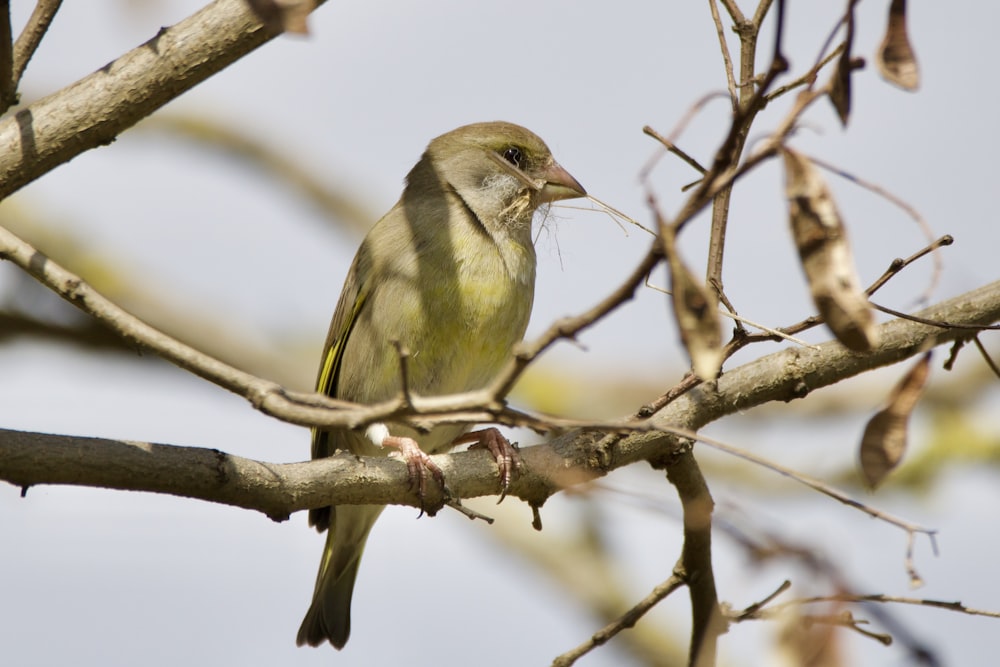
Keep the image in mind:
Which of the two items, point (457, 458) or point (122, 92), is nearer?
point (122, 92)

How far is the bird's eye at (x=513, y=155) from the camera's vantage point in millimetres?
5629

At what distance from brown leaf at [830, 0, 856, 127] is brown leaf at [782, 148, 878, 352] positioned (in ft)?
0.31

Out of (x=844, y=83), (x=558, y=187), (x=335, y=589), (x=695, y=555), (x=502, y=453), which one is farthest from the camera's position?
(x=335, y=589)

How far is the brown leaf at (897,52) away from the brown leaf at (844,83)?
177 mm

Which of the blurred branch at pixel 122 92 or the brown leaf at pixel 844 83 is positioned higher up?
the blurred branch at pixel 122 92

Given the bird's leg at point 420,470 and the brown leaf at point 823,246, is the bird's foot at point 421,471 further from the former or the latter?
the brown leaf at point 823,246

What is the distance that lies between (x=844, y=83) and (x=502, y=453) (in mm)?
2310

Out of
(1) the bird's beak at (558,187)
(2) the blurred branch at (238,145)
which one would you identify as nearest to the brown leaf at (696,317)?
(1) the bird's beak at (558,187)

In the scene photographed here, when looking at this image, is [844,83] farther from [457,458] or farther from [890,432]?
[457,458]

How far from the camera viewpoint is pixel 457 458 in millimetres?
3818

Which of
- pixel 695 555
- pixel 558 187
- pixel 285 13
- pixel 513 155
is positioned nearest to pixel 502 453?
pixel 695 555

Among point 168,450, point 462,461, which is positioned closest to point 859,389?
point 462,461

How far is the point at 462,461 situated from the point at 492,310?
3.77 ft

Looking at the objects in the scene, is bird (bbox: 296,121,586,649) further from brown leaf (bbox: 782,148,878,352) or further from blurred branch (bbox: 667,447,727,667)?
brown leaf (bbox: 782,148,878,352)
